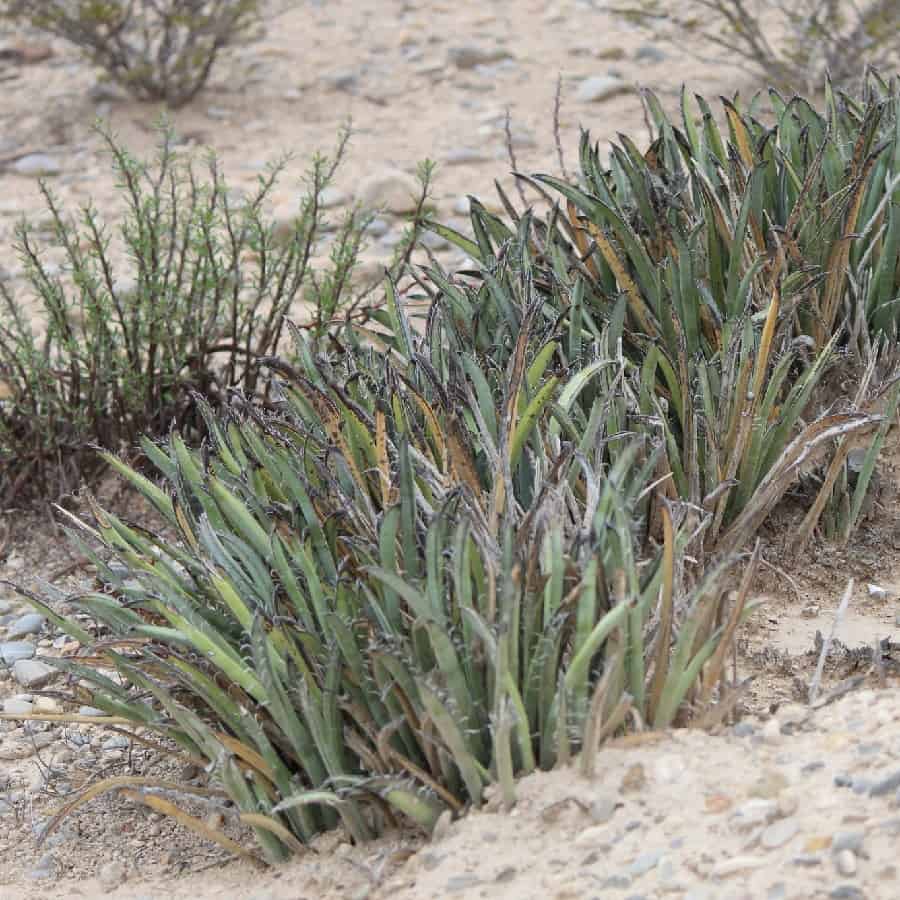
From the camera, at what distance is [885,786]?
5.88 ft

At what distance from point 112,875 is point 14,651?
93 centimetres

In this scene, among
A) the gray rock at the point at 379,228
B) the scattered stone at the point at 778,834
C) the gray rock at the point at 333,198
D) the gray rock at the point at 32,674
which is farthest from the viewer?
the gray rock at the point at 333,198

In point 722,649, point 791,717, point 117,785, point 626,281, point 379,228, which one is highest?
point 626,281

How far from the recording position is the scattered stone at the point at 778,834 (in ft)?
5.77

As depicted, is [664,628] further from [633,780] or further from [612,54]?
[612,54]

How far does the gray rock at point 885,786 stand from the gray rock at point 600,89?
485cm

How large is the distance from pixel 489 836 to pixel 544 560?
0.40 m

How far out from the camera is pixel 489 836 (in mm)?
1924

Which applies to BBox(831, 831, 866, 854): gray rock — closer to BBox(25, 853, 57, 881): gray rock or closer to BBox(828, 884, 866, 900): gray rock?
BBox(828, 884, 866, 900): gray rock

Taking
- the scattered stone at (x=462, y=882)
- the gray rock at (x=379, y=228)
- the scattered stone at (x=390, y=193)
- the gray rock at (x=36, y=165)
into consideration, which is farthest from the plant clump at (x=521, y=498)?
the gray rock at (x=36, y=165)

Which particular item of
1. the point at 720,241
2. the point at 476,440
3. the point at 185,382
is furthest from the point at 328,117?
the point at 476,440

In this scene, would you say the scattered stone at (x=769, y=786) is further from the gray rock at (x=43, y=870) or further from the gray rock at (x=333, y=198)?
the gray rock at (x=333, y=198)

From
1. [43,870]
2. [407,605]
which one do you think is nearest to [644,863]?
[407,605]

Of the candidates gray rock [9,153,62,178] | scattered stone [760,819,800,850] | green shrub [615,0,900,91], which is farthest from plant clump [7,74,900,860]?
gray rock [9,153,62,178]
